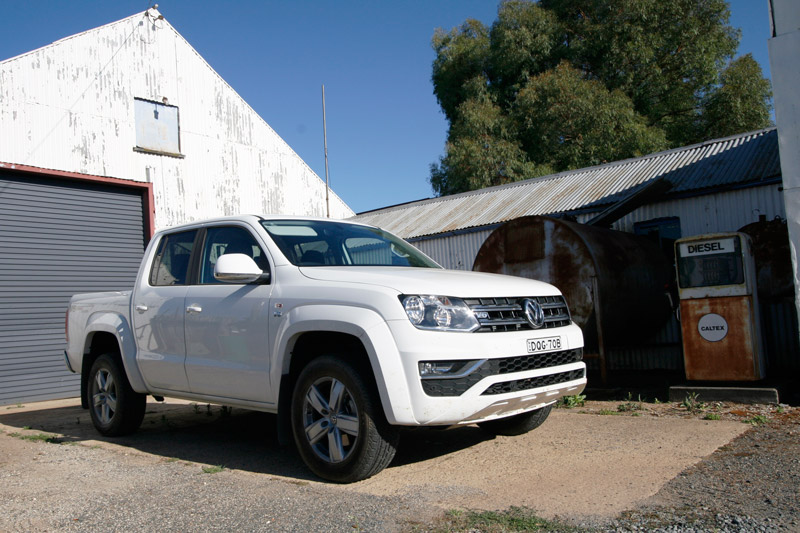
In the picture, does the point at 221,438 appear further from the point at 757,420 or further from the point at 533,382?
the point at 757,420

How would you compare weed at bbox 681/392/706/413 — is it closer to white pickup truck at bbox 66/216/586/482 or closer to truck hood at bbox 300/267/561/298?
white pickup truck at bbox 66/216/586/482

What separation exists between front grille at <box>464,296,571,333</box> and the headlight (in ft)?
0.24

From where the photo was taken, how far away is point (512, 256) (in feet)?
33.0

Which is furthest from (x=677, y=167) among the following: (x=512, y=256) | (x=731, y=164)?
(x=512, y=256)

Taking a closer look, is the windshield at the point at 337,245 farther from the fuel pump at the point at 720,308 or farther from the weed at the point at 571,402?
the fuel pump at the point at 720,308

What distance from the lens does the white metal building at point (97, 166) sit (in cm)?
1205

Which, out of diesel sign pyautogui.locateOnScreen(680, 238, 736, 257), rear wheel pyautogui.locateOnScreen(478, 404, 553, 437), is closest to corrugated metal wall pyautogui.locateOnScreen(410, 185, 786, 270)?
diesel sign pyautogui.locateOnScreen(680, 238, 736, 257)

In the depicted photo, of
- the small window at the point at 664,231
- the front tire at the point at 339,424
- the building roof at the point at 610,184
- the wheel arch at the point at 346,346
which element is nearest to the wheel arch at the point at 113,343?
the wheel arch at the point at 346,346

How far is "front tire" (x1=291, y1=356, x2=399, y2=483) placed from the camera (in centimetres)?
430

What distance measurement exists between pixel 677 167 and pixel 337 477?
35.2 feet

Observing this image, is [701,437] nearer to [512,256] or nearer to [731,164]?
[512,256]

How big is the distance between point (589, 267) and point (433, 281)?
5177mm

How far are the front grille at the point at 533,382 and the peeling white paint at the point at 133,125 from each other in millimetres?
11200

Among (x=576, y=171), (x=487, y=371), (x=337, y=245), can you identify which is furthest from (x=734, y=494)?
(x=576, y=171)
